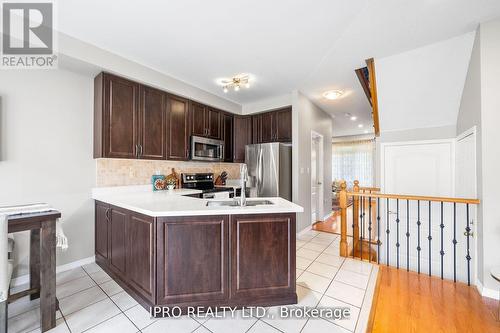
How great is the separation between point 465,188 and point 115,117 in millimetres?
4486

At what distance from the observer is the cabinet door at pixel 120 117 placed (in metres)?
2.74

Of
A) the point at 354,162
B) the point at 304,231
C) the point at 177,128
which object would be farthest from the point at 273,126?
the point at 354,162

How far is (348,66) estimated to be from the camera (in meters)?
3.03

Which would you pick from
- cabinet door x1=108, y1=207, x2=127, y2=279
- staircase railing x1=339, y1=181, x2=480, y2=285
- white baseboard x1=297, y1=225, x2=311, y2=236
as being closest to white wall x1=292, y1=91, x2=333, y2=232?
white baseboard x1=297, y1=225, x2=311, y2=236

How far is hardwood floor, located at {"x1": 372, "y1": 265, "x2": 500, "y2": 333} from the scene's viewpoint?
1697 millimetres

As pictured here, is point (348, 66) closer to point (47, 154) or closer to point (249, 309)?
point (249, 309)

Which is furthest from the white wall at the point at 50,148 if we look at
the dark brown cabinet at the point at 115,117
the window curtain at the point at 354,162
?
the window curtain at the point at 354,162

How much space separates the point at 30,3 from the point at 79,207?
7.24ft

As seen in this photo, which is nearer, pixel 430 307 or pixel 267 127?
pixel 430 307

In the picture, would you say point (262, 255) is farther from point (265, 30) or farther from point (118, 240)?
point (265, 30)

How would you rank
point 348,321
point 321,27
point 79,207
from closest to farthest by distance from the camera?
point 348,321 → point 321,27 → point 79,207

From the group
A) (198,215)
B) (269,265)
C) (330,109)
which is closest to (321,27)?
(198,215)

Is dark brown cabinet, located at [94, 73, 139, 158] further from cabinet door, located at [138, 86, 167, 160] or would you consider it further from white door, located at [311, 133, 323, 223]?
white door, located at [311, 133, 323, 223]

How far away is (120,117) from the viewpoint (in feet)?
9.32
